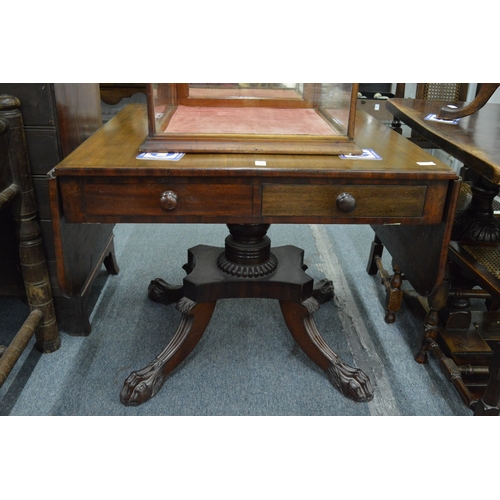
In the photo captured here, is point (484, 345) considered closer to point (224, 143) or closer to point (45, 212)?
point (224, 143)

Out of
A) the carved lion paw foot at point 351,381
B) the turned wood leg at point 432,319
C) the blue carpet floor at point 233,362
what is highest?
the turned wood leg at point 432,319

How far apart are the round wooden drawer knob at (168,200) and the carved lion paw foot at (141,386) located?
24.1 inches

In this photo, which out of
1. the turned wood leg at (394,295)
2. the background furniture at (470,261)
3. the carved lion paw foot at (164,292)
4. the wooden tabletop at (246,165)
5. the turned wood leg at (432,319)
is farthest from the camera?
the carved lion paw foot at (164,292)

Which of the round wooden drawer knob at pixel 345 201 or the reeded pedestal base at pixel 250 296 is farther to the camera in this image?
the reeded pedestal base at pixel 250 296

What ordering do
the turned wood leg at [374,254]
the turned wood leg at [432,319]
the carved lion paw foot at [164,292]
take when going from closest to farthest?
the turned wood leg at [432,319], the carved lion paw foot at [164,292], the turned wood leg at [374,254]

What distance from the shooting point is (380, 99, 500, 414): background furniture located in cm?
133

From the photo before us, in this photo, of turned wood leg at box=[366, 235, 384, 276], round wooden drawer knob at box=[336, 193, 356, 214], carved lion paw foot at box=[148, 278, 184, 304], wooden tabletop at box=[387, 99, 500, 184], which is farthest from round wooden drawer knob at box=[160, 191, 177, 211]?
turned wood leg at box=[366, 235, 384, 276]

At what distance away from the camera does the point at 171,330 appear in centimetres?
186

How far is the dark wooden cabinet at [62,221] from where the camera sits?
135cm

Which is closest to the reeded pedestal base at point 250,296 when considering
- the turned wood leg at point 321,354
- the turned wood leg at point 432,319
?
the turned wood leg at point 321,354

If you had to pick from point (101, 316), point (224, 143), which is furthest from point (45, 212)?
point (224, 143)

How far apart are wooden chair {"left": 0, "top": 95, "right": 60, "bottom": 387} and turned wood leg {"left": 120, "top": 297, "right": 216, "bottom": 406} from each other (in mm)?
359

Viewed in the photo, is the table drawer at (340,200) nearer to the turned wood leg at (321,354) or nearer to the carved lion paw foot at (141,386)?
the turned wood leg at (321,354)

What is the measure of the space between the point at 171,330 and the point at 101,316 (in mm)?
309
